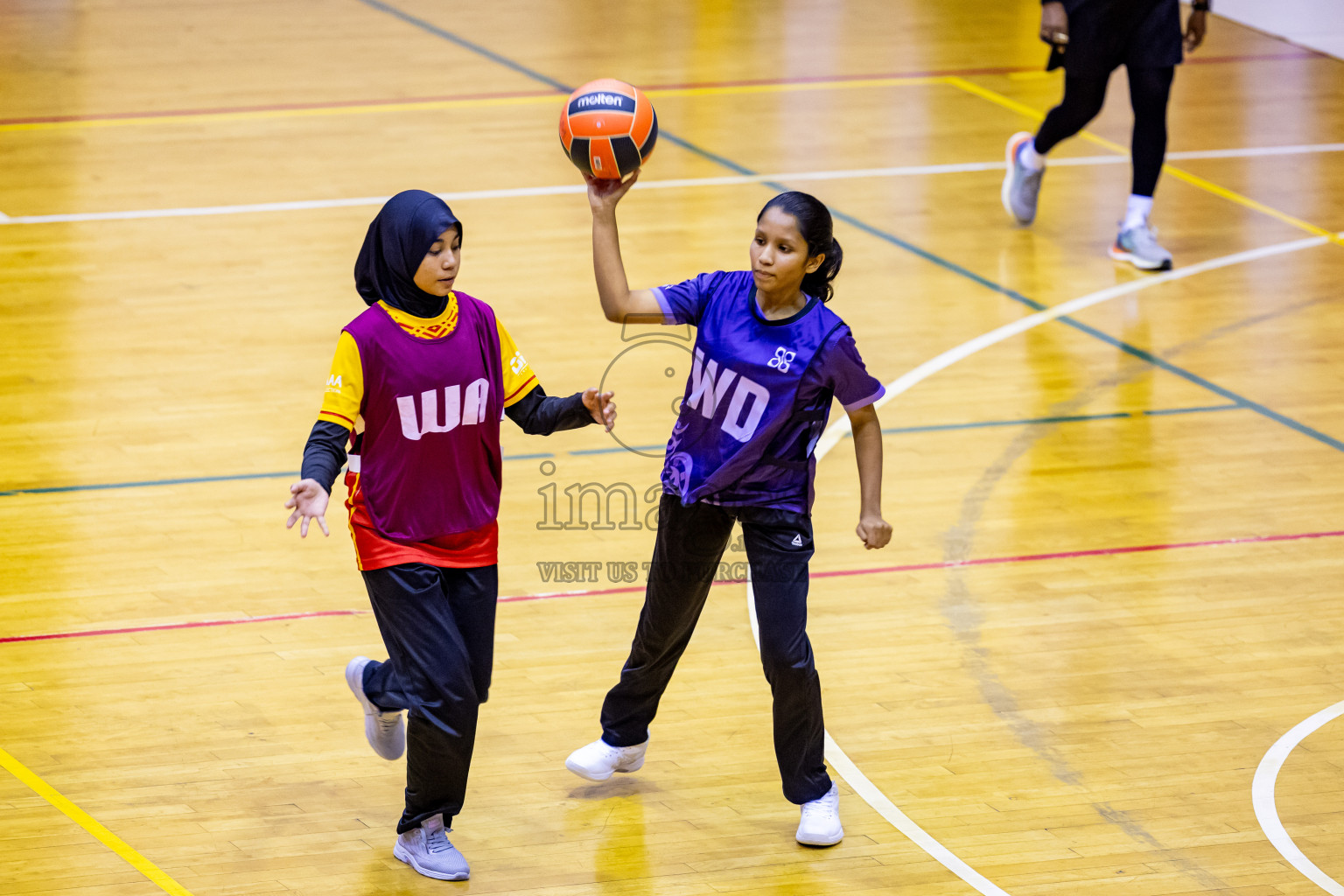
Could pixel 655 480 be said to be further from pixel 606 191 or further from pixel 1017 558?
pixel 606 191

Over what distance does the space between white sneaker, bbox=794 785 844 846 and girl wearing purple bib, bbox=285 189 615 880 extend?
3.04ft

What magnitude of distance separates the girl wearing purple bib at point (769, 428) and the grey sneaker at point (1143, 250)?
526cm

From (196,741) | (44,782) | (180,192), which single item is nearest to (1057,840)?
(196,741)

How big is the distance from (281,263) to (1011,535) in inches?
174

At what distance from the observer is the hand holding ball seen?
15.5ft

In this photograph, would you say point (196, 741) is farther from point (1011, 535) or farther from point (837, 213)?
point (837, 213)

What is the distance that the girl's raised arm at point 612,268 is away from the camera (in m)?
4.48

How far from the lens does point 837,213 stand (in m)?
10.3

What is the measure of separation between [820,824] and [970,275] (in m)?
5.21

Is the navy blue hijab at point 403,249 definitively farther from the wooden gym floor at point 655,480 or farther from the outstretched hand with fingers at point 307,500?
the wooden gym floor at point 655,480

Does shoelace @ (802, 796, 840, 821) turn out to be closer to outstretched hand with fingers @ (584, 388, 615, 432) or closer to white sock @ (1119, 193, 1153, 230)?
outstretched hand with fingers @ (584, 388, 615, 432)

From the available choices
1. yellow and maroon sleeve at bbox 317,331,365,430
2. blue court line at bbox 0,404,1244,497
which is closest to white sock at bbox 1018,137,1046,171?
blue court line at bbox 0,404,1244,497

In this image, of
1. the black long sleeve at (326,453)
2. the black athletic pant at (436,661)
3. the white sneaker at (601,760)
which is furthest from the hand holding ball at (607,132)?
the white sneaker at (601,760)

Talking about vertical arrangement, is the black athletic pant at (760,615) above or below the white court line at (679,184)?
below
